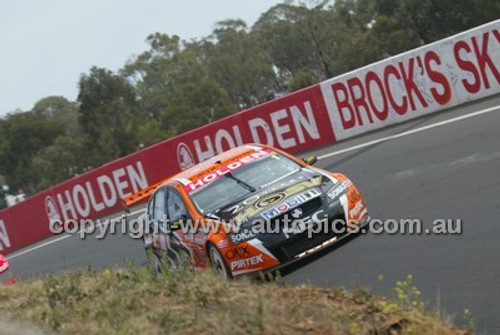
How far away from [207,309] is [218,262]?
9.60ft

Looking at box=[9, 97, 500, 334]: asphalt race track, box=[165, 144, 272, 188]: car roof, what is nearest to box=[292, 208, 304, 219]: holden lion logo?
box=[9, 97, 500, 334]: asphalt race track

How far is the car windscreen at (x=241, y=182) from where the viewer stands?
944 centimetres

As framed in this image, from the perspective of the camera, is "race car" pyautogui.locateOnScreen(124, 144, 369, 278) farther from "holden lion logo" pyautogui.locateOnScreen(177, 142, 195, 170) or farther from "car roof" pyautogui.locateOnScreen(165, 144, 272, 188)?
"holden lion logo" pyautogui.locateOnScreen(177, 142, 195, 170)

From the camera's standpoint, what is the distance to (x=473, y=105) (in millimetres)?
16562

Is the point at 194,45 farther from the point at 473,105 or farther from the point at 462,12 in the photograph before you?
the point at 473,105

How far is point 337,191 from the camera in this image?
9.09 metres

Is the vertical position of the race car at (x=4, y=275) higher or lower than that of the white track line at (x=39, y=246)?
higher

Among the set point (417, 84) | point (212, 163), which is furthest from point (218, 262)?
point (417, 84)

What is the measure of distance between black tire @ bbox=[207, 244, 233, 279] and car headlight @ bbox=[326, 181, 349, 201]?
1.43m

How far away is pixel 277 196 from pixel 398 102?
9564mm

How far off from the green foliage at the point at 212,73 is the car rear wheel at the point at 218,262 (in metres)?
53.9

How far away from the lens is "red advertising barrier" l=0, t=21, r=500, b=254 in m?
16.9

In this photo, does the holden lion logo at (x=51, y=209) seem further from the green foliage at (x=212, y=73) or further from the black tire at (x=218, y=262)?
the green foliage at (x=212, y=73)

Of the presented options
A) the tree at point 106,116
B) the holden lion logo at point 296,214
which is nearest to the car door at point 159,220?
the holden lion logo at point 296,214
